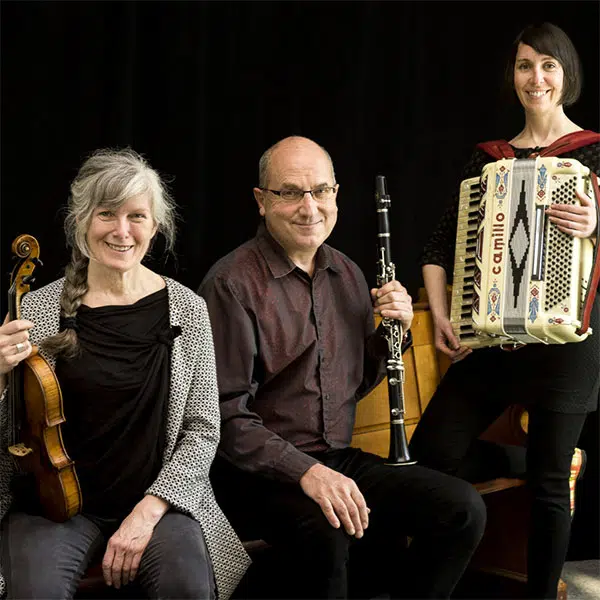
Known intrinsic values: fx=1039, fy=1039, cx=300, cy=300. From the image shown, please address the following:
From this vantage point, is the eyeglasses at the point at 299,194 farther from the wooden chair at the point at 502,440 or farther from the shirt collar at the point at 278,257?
the wooden chair at the point at 502,440

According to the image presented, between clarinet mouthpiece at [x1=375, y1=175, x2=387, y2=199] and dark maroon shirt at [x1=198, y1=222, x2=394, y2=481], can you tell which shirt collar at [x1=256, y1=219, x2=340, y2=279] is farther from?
clarinet mouthpiece at [x1=375, y1=175, x2=387, y2=199]

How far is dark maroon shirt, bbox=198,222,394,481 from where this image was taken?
258 centimetres

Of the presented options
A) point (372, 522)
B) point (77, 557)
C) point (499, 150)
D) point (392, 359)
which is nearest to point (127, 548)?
point (77, 557)

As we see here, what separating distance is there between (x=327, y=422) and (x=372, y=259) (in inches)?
42.9

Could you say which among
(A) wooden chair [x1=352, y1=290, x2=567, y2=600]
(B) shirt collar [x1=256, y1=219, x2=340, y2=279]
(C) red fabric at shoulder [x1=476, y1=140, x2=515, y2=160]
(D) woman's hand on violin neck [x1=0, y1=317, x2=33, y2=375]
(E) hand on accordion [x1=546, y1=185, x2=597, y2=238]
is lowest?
(A) wooden chair [x1=352, y1=290, x2=567, y2=600]

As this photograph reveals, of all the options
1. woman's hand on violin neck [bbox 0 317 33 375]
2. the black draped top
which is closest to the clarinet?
the black draped top

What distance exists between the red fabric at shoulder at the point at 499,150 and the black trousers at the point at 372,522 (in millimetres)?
899

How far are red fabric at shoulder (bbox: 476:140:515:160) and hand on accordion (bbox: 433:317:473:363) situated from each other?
0.49 meters

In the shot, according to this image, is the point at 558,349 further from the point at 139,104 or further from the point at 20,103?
the point at 20,103

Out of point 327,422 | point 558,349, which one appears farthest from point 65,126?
point 558,349

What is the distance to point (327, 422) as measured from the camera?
8.87ft

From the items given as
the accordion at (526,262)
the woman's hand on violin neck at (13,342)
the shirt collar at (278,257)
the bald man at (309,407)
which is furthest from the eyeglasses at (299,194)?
the woman's hand on violin neck at (13,342)

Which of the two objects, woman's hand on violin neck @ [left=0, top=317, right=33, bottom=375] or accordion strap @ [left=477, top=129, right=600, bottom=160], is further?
accordion strap @ [left=477, top=129, right=600, bottom=160]

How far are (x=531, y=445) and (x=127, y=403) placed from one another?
1.12 metres
